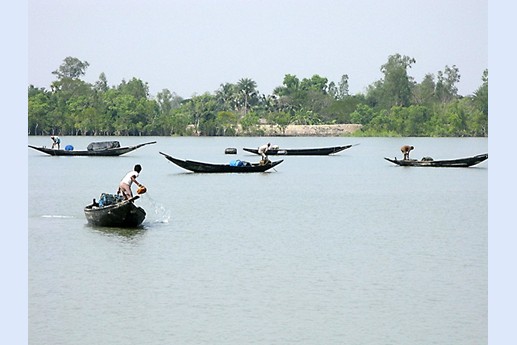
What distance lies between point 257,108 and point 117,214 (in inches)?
1902

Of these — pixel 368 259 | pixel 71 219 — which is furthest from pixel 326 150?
pixel 368 259

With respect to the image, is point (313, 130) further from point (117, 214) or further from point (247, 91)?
point (117, 214)

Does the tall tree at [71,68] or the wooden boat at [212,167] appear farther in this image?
the tall tree at [71,68]

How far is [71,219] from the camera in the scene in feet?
43.2

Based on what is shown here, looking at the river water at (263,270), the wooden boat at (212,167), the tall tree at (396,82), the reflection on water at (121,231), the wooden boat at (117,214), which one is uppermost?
the tall tree at (396,82)

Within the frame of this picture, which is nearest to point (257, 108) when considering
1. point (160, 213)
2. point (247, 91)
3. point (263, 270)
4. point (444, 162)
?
point (247, 91)

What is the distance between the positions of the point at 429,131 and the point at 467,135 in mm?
2039

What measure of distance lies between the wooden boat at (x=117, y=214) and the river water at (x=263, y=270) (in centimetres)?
12

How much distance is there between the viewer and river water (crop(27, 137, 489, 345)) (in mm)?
7355

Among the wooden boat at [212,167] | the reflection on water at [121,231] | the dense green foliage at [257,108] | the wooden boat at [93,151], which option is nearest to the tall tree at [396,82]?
the dense green foliage at [257,108]

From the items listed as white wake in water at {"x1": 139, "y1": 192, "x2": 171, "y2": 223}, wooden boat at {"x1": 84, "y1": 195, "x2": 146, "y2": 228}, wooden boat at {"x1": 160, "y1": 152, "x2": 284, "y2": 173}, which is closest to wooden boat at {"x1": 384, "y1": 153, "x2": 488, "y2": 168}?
wooden boat at {"x1": 160, "y1": 152, "x2": 284, "y2": 173}

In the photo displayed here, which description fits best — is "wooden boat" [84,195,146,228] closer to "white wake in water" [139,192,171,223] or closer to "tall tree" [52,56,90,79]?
"white wake in water" [139,192,171,223]

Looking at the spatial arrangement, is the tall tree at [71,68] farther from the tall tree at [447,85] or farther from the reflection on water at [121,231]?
the reflection on water at [121,231]

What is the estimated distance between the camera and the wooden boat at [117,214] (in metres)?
11.1
